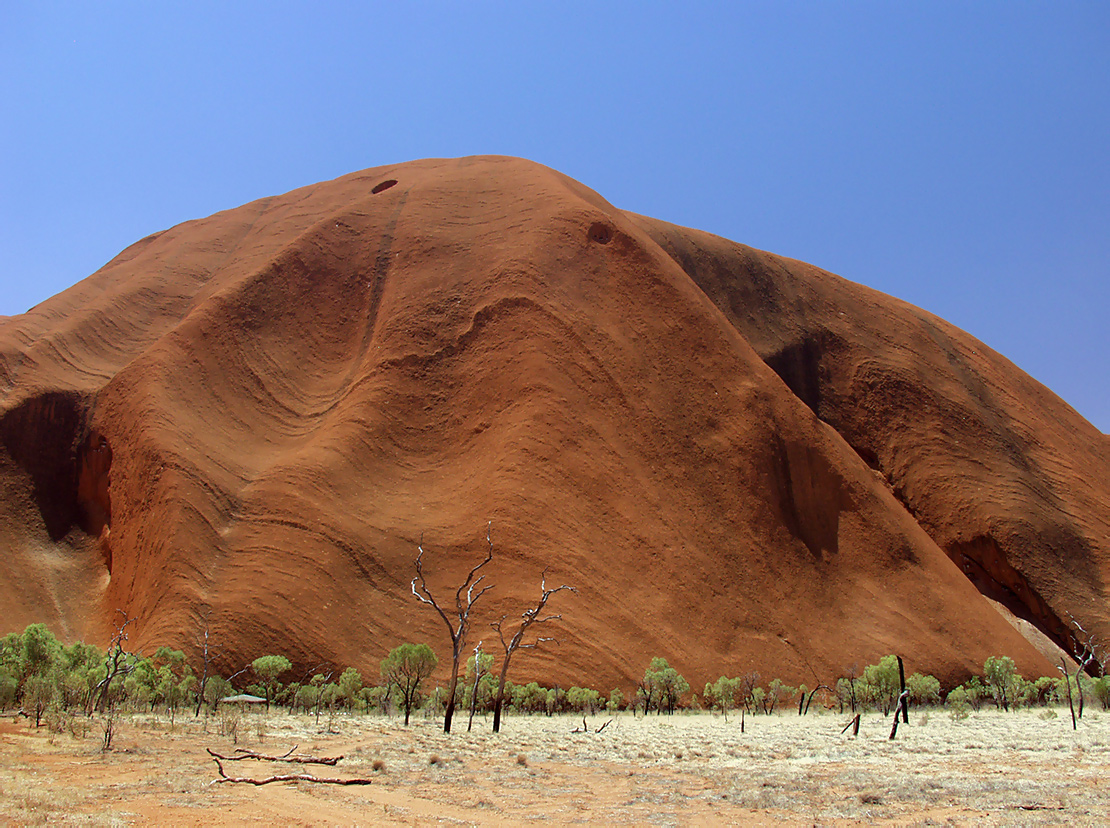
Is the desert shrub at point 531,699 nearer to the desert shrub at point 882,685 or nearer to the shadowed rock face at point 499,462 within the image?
the shadowed rock face at point 499,462

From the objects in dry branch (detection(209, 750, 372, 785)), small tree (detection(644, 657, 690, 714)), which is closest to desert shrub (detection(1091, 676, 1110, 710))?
small tree (detection(644, 657, 690, 714))

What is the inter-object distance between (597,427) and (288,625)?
1425 cm

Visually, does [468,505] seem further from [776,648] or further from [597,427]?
[776,648]

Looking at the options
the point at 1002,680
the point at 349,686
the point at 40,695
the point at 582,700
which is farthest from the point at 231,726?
the point at 1002,680

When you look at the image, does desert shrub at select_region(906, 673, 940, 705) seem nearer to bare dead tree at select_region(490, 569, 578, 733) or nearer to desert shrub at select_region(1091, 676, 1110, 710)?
desert shrub at select_region(1091, 676, 1110, 710)

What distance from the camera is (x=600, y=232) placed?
41.0m

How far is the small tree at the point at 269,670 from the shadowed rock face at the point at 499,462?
34.0 inches

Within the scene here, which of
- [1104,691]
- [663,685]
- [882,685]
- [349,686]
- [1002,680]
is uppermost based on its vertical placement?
[1104,691]

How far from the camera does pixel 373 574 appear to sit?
28.3 meters

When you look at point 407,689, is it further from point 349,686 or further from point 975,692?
point 975,692

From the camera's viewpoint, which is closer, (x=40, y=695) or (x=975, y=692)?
(x=40, y=695)

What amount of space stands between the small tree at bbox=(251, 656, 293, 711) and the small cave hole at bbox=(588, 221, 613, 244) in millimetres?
25412

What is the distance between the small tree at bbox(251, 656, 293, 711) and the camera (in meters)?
24.2

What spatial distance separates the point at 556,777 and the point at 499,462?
65.2 ft
